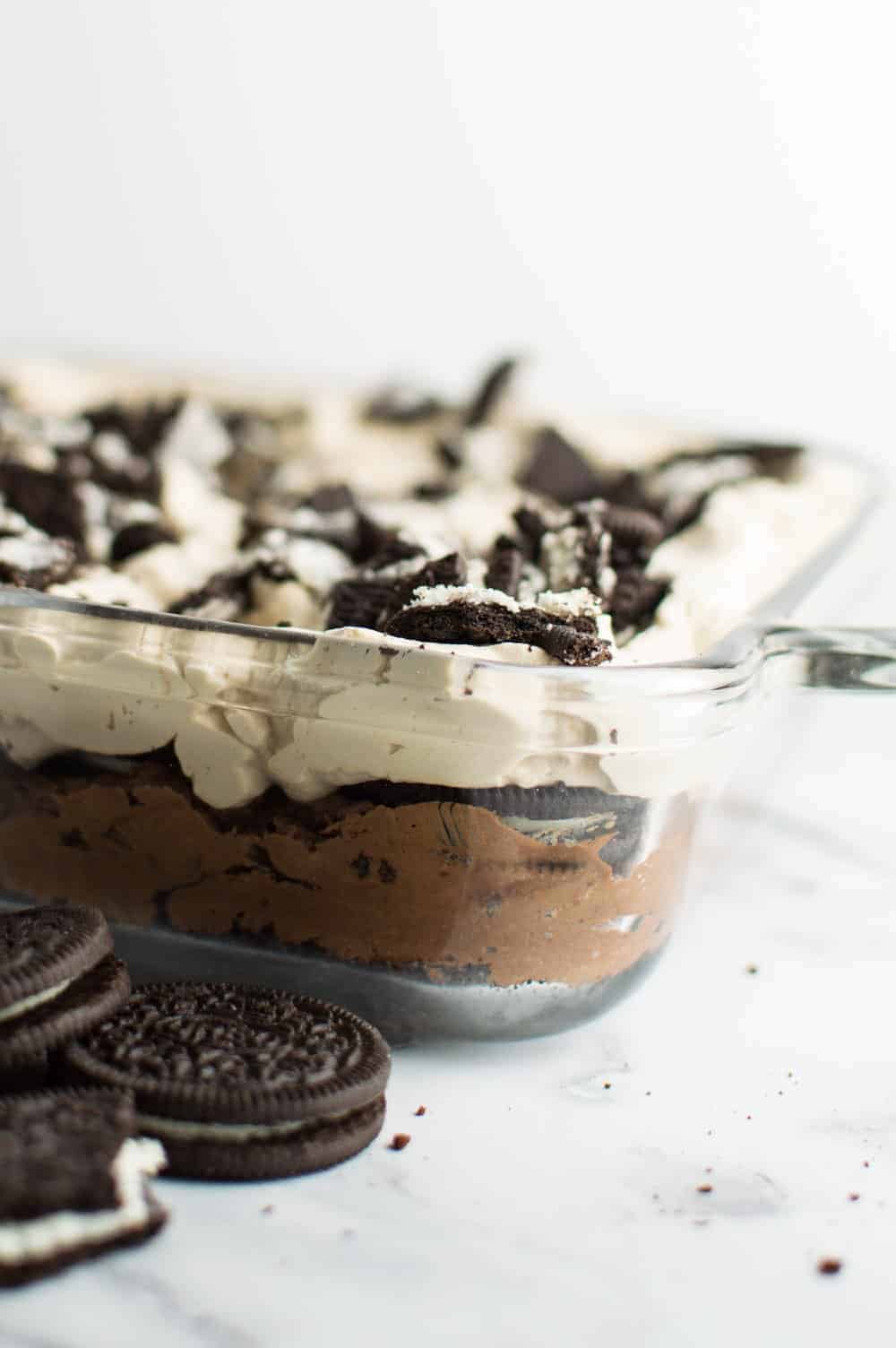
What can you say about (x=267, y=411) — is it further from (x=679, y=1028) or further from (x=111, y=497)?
(x=679, y=1028)

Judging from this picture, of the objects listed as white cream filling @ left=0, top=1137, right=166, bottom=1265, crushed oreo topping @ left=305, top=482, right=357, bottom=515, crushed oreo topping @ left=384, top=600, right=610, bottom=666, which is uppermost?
crushed oreo topping @ left=384, top=600, right=610, bottom=666

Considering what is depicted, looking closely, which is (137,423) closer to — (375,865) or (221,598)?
(221,598)

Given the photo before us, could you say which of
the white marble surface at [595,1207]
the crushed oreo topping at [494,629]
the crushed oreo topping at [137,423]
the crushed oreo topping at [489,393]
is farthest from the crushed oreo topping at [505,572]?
the crushed oreo topping at [489,393]

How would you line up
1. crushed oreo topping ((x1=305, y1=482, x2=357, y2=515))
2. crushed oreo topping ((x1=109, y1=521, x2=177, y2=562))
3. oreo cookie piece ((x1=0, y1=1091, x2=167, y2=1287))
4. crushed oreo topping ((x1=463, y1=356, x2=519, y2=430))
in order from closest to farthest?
oreo cookie piece ((x1=0, y1=1091, x2=167, y2=1287)), crushed oreo topping ((x1=109, y1=521, x2=177, y2=562)), crushed oreo topping ((x1=305, y1=482, x2=357, y2=515)), crushed oreo topping ((x1=463, y1=356, x2=519, y2=430))

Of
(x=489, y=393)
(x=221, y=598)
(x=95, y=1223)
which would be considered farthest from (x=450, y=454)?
(x=95, y=1223)

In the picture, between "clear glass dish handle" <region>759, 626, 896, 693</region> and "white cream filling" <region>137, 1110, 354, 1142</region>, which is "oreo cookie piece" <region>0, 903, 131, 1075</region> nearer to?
"white cream filling" <region>137, 1110, 354, 1142</region>

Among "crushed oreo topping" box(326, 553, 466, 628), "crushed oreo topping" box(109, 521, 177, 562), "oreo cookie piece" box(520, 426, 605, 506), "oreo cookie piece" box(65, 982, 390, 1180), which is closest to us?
"oreo cookie piece" box(65, 982, 390, 1180)

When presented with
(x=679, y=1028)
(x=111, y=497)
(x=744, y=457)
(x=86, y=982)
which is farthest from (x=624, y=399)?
(x=86, y=982)

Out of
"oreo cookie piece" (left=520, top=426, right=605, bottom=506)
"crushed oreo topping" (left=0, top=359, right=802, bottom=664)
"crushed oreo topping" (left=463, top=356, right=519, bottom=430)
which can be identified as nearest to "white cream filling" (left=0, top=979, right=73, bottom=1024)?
"crushed oreo topping" (left=0, top=359, right=802, bottom=664)
